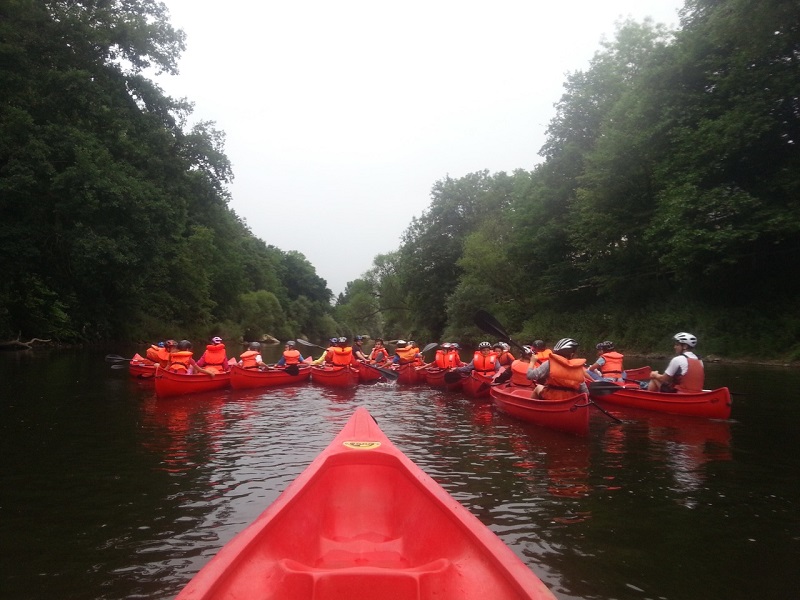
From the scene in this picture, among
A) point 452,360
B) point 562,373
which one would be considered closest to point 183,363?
point 452,360

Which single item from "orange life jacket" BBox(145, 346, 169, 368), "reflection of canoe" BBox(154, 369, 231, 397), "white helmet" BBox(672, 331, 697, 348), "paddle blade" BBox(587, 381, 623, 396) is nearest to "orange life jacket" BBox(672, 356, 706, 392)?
"white helmet" BBox(672, 331, 697, 348)

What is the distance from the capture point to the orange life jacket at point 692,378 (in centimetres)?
1097

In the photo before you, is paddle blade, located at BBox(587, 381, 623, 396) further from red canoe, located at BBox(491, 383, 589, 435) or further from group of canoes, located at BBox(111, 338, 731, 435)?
red canoe, located at BBox(491, 383, 589, 435)

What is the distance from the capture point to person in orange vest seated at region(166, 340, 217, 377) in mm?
14370

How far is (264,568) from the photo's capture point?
11.3 ft

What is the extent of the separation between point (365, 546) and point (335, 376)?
39.7 ft

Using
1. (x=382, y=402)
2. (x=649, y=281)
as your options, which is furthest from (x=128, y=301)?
(x=649, y=281)

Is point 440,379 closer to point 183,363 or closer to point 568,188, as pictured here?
point 183,363

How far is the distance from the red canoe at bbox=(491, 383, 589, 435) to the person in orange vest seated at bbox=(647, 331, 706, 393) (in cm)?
271

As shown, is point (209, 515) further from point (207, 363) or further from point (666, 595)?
point (207, 363)

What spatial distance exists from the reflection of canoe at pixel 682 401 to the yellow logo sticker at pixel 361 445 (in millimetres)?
7233

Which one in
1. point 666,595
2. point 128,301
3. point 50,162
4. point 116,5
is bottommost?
point 666,595

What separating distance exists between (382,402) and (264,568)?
10.4 metres

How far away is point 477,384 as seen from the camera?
14.6m
